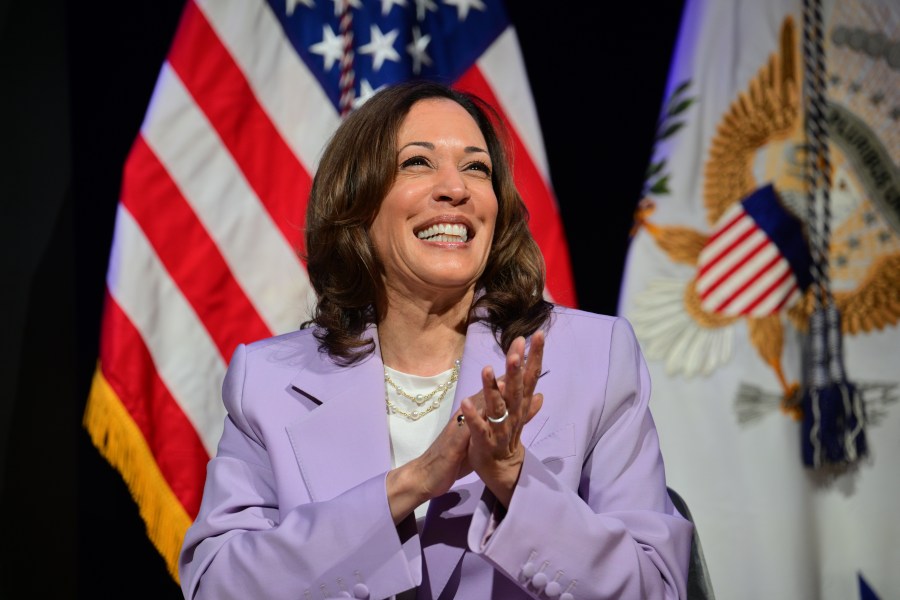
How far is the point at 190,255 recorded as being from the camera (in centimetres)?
264

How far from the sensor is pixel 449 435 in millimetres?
1304

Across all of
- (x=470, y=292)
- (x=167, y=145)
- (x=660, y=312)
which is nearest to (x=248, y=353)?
(x=470, y=292)

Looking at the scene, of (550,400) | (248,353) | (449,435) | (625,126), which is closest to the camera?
(449,435)

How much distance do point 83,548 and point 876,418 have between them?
219cm

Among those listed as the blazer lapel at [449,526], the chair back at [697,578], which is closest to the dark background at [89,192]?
the chair back at [697,578]

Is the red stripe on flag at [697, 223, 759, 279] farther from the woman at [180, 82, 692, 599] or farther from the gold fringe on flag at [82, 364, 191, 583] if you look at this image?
the gold fringe on flag at [82, 364, 191, 583]

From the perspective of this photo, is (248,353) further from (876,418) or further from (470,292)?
(876,418)

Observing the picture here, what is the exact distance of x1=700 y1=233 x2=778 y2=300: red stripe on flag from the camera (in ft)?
8.73

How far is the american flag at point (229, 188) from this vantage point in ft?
8.39

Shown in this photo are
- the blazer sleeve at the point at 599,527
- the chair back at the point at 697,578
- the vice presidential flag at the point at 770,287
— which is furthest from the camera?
the vice presidential flag at the point at 770,287

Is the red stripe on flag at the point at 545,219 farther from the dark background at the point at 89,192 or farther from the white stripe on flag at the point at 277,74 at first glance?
the white stripe on flag at the point at 277,74

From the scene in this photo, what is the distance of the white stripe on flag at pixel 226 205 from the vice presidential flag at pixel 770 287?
0.97m

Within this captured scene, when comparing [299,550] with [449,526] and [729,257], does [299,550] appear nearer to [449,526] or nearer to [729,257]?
[449,526]

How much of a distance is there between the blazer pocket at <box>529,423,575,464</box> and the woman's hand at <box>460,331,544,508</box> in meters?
0.18
